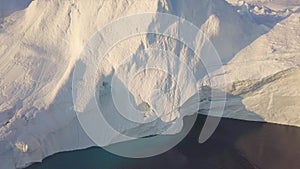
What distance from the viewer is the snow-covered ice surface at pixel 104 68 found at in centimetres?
786

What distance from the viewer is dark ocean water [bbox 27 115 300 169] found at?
8102mm

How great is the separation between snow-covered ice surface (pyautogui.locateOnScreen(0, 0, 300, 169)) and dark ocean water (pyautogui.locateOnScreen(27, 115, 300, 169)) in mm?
206

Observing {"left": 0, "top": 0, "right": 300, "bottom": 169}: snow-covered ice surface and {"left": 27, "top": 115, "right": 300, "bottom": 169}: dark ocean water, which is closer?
{"left": 0, "top": 0, "right": 300, "bottom": 169}: snow-covered ice surface

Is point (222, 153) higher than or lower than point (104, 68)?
lower

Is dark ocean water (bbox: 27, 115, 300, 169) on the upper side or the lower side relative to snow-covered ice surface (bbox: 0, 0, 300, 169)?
lower

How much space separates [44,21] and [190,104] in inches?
124

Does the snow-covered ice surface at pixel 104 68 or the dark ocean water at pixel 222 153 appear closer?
the snow-covered ice surface at pixel 104 68

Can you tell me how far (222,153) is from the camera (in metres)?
8.67

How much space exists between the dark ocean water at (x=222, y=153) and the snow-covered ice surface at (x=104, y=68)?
206 millimetres

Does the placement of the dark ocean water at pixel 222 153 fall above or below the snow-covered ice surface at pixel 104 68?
below

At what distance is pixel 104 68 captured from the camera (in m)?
8.30

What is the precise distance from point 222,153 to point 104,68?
8.74ft

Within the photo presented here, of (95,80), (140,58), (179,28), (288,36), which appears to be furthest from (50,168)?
(288,36)

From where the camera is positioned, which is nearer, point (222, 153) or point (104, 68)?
point (104, 68)
